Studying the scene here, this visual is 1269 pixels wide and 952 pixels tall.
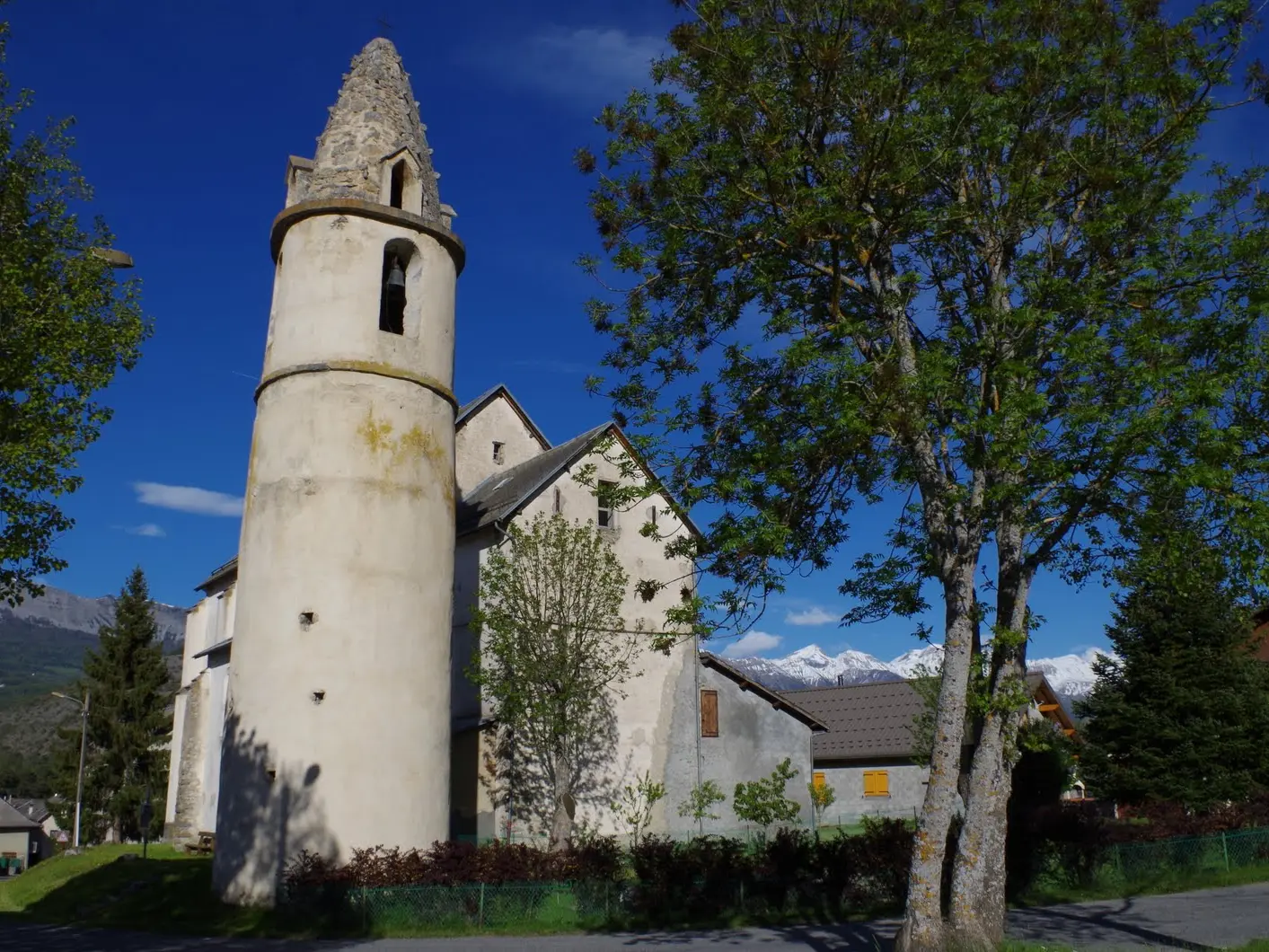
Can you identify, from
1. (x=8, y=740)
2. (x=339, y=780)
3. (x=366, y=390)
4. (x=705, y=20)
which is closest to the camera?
(x=705, y=20)

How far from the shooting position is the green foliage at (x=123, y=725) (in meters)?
49.1

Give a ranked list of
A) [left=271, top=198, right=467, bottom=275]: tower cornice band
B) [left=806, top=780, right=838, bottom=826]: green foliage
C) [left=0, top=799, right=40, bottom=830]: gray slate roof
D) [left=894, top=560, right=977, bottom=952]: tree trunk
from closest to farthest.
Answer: [left=894, top=560, right=977, bottom=952]: tree trunk
[left=271, top=198, right=467, bottom=275]: tower cornice band
[left=806, top=780, right=838, bottom=826]: green foliage
[left=0, top=799, right=40, bottom=830]: gray slate roof

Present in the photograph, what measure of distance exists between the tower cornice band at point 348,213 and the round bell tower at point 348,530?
0.14 feet

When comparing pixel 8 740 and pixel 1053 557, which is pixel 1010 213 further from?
pixel 8 740

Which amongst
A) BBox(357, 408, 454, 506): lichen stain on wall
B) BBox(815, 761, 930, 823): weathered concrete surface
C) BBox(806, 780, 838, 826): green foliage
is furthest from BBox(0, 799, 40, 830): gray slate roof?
BBox(357, 408, 454, 506): lichen stain on wall

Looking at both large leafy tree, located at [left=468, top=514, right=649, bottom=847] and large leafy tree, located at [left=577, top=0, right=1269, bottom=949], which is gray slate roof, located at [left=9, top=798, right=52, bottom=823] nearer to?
large leafy tree, located at [left=468, top=514, right=649, bottom=847]

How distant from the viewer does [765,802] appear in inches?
1108

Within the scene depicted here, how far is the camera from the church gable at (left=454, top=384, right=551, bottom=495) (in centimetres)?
3472

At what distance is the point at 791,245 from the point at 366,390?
10192 millimetres

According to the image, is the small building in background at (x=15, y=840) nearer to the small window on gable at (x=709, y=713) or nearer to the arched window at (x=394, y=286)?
the small window on gable at (x=709, y=713)

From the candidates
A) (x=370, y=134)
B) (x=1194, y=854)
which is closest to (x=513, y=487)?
(x=370, y=134)

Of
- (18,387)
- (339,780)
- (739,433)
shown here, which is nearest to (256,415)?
(18,387)

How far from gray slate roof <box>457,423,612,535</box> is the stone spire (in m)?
7.98

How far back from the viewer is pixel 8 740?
161m
